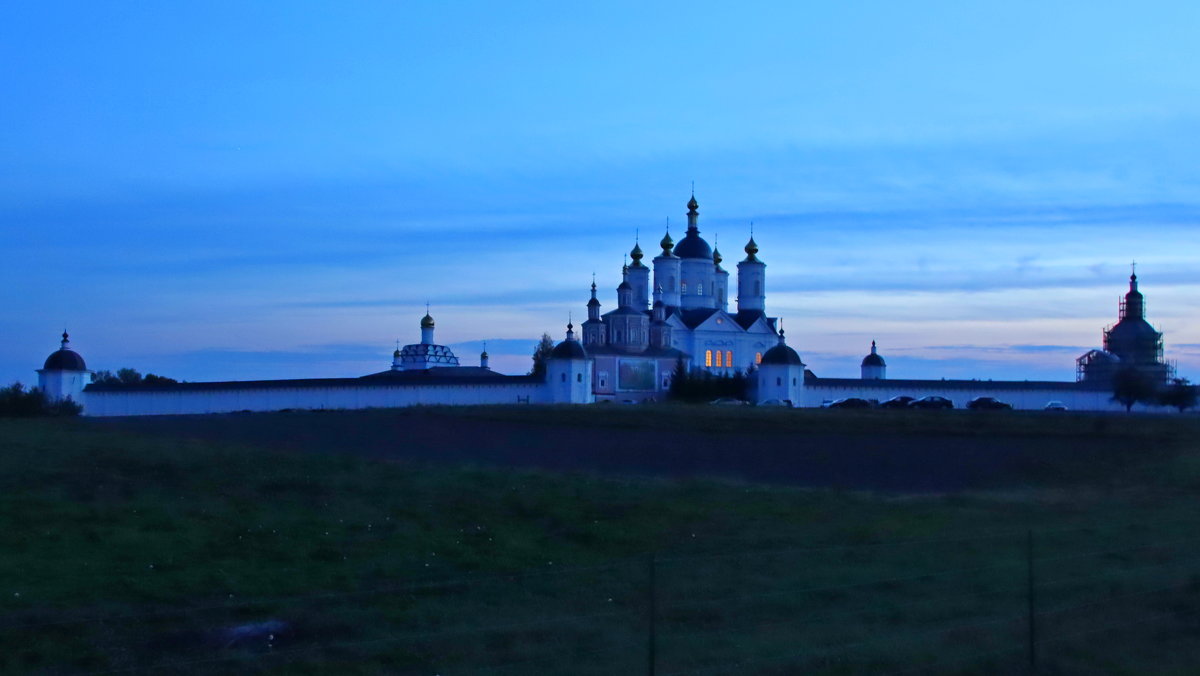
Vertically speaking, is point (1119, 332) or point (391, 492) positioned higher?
point (1119, 332)

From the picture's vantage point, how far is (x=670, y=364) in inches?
2798

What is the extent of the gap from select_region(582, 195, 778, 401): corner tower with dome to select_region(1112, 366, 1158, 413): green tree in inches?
1290

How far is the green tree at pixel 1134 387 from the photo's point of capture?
38.2 metres

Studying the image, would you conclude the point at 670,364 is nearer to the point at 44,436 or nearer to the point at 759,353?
the point at 759,353

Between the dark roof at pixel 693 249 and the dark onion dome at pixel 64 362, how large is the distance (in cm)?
3694

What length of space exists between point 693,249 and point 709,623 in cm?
7112

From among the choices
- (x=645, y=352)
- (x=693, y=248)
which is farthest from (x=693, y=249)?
(x=645, y=352)

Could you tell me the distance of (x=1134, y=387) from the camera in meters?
38.2

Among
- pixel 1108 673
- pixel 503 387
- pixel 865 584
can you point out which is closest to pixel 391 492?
pixel 865 584

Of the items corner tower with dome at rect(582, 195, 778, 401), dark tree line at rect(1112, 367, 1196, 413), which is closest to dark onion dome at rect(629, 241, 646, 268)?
corner tower with dome at rect(582, 195, 778, 401)

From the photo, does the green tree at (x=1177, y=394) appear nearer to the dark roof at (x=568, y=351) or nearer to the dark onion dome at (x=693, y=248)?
the dark roof at (x=568, y=351)

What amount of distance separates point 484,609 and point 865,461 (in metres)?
17.7

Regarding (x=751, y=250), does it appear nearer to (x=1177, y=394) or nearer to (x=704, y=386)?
(x=704, y=386)

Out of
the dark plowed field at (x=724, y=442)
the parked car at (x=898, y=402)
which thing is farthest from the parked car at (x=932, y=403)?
the dark plowed field at (x=724, y=442)
